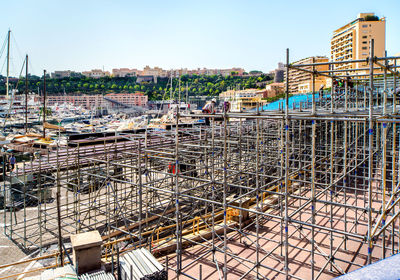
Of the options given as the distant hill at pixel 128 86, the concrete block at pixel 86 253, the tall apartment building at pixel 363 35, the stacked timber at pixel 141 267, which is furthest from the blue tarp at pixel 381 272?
the distant hill at pixel 128 86

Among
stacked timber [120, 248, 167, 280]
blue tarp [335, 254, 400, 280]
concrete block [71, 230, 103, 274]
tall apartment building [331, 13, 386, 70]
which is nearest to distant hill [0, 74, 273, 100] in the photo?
tall apartment building [331, 13, 386, 70]

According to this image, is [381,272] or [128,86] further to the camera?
[128,86]

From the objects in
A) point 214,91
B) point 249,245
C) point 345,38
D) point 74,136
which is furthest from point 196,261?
point 214,91

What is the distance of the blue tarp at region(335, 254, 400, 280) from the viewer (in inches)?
74.5


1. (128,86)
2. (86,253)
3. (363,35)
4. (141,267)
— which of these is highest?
(363,35)

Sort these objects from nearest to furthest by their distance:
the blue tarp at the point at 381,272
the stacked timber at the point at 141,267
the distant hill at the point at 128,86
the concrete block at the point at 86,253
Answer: the blue tarp at the point at 381,272 < the stacked timber at the point at 141,267 < the concrete block at the point at 86,253 < the distant hill at the point at 128,86

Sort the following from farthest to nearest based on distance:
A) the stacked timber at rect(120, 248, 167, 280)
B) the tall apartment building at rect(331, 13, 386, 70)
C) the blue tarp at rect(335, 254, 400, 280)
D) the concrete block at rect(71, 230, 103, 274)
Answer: the tall apartment building at rect(331, 13, 386, 70) < the concrete block at rect(71, 230, 103, 274) < the stacked timber at rect(120, 248, 167, 280) < the blue tarp at rect(335, 254, 400, 280)

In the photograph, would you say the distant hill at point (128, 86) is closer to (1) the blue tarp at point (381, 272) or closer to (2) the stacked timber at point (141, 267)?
(2) the stacked timber at point (141, 267)

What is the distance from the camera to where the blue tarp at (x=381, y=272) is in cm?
189

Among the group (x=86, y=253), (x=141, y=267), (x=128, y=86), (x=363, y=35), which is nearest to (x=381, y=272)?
(x=141, y=267)

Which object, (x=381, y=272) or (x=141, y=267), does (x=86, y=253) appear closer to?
(x=141, y=267)

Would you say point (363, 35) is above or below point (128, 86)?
above

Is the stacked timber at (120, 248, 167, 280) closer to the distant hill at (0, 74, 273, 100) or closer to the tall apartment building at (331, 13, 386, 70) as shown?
the tall apartment building at (331, 13, 386, 70)

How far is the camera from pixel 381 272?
1951 millimetres
